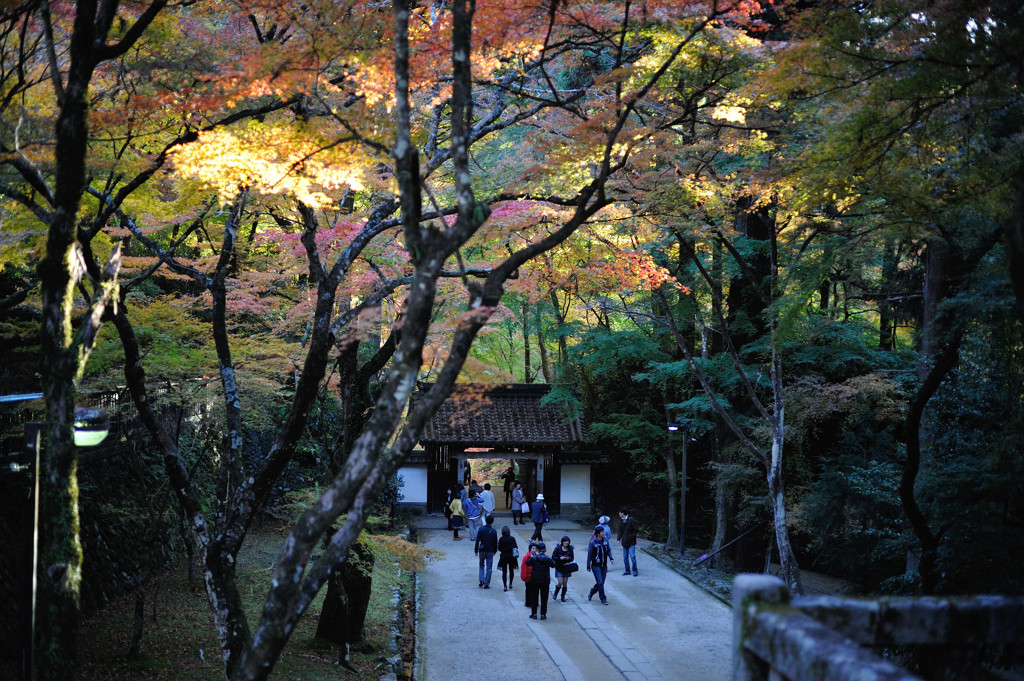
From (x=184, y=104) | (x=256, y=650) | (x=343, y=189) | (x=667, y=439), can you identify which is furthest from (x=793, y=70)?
(x=667, y=439)

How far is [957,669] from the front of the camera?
4141mm

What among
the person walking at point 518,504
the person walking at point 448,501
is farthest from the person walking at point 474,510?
the person walking at point 518,504

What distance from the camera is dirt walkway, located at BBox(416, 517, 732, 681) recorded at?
1148 cm

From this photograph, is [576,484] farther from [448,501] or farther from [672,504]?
[672,504]

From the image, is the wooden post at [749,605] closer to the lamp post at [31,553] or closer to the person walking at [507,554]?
the lamp post at [31,553]

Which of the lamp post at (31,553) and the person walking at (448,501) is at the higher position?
the lamp post at (31,553)

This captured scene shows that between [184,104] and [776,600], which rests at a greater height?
[184,104]

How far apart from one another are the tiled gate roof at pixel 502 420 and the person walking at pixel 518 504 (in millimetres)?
1499

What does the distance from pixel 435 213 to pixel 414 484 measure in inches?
688

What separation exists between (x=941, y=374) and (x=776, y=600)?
31.7ft

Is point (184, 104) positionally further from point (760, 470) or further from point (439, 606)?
point (760, 470)

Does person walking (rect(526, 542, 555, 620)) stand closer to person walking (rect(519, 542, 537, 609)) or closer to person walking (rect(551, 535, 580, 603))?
person walking (rect(519, 542, 537, 609))

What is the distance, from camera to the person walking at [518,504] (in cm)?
2448

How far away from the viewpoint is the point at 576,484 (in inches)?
1025
